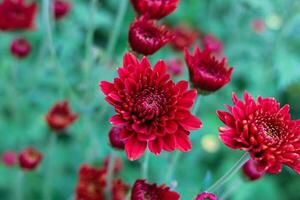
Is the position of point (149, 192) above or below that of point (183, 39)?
below

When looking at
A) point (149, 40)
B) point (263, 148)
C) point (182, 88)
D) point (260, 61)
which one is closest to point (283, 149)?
point (263, 148)

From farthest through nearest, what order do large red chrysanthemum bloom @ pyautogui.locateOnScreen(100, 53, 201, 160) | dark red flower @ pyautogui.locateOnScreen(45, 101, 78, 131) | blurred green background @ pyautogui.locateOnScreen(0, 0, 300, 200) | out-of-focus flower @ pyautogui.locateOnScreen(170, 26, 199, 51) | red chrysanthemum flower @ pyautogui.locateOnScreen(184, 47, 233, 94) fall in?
out-of-focus flower @ pyautogui.locateOnScreen(170, 26, 199, 51) < blurred green background @ pyautogui.locateOnScreen(0, 0, 300, 200) < dark red flower @ pyautogui.locateOnScreen(45, 101, 78, 131) < red chrysanthemum flower @ pyautogui.locateOnScreen(184, 47, 233, 94) < large red chrysanthemum bloom @ pyautogui.locateOnScreen(100, 53, 201, 160)

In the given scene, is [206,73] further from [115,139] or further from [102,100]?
[102,100]

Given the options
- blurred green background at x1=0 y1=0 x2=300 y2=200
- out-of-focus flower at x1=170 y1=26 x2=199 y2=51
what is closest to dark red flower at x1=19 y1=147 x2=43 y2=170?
blurred green background at x1=0 y1=0 x2=300 y2=200

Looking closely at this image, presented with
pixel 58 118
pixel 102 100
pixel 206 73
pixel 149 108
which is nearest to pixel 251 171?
pixel 206 73

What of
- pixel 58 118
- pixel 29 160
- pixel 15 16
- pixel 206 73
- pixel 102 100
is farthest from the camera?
pixel 102 100

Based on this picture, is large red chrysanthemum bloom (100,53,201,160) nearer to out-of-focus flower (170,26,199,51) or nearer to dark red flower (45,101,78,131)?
dark red flower (45,101,78,131)

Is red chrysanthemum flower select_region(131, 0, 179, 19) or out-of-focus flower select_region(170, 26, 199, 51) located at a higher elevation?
out-of-focus flower select_region(170, 26, 199, 51)

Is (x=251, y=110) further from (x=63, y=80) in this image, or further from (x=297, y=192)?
(x=297, y=192)
